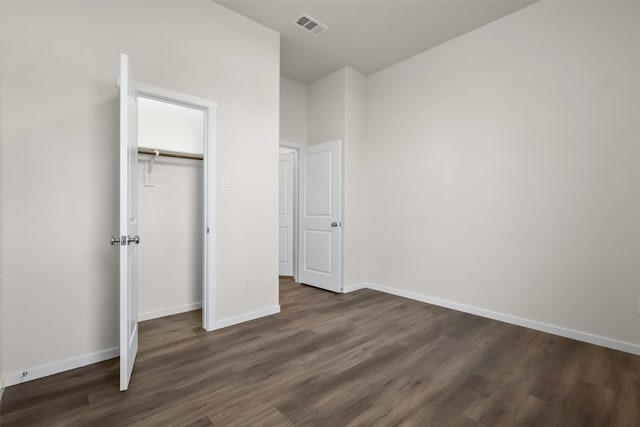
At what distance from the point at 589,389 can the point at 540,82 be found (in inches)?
99.6

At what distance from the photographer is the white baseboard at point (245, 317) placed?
9.47 ft

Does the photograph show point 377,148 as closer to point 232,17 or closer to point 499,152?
point 499,152

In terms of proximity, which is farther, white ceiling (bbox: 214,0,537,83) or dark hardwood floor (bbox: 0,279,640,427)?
white ceiling (bbox: 214,0,537,83)

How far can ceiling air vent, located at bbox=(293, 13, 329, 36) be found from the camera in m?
3.10

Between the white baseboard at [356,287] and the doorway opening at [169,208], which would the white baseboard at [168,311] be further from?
the white baseboard at [356,287]

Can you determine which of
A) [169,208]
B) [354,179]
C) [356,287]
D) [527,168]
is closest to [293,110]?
[354,179]

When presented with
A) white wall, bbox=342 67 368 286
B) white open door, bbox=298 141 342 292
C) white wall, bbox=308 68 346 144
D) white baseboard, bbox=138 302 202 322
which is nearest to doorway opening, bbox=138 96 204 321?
white baseboard, bbox=138 302 202 322

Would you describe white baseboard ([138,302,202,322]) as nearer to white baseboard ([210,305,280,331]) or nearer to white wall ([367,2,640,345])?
white baseboard ([210,305,280,331])

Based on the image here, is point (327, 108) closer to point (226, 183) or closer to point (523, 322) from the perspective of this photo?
point (226, 183)

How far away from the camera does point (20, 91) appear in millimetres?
1988

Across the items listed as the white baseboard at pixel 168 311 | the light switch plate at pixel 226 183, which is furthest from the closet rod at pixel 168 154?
the white baseboard at pixel 168 311

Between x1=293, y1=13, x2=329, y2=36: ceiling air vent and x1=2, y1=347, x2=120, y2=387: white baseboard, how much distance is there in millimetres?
3370

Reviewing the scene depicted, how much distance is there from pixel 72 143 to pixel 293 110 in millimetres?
2962

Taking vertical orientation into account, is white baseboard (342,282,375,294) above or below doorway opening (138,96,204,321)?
below
